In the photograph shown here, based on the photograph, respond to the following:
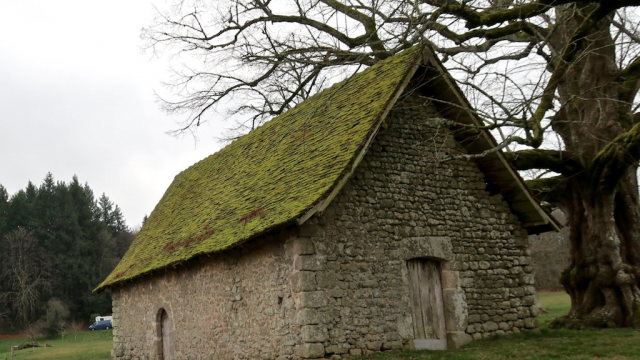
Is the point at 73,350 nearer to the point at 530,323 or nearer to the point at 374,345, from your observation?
the point at 374,345

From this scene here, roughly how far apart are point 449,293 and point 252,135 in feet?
25.6

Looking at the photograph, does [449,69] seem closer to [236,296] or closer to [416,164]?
[416,164]

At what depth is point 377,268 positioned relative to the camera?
1015 centimetres

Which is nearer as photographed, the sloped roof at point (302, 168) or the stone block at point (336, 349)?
the stone block at point (336, 349)

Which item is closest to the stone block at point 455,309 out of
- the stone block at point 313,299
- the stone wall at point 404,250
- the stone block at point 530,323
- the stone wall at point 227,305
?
the stone wall at point 404,250

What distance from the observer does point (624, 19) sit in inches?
419

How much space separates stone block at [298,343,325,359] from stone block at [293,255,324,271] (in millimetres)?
1195

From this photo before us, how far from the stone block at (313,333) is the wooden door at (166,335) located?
6.11m

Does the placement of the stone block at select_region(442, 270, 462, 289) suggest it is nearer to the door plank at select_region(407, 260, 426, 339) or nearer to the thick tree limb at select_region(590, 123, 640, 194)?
the door plank at select_region(407, 260, 426, 339)

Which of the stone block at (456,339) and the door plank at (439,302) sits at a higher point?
the door plank at (439,302)

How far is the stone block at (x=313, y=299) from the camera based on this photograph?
365 inches

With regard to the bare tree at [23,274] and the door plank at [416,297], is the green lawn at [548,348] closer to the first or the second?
the door plank at [416,297]

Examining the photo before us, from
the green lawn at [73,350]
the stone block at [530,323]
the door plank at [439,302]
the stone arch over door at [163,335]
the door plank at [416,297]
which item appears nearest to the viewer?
the door plank at [416,297]

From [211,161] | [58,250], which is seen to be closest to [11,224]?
[58,250]
